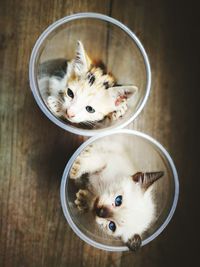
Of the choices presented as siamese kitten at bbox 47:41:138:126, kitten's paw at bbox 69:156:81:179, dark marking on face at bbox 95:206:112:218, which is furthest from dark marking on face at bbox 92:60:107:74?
dark marking on face at bbox 95:206:112:218

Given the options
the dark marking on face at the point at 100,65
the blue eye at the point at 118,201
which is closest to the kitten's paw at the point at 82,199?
the blue eye at the point at 118,201

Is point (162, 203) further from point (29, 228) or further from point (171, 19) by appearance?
point (171, 19)

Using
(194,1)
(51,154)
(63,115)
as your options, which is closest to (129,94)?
(63,115)

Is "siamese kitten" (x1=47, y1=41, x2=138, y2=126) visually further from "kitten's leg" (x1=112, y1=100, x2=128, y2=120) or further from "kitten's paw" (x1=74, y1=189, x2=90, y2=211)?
"kitten's paw" (x1=74, y1=189, x2=90, y2=211)

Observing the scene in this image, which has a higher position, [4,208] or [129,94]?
[129,94]

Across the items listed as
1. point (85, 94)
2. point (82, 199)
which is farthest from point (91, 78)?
point (82, 199)

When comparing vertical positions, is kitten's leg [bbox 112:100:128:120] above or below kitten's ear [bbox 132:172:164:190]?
above
